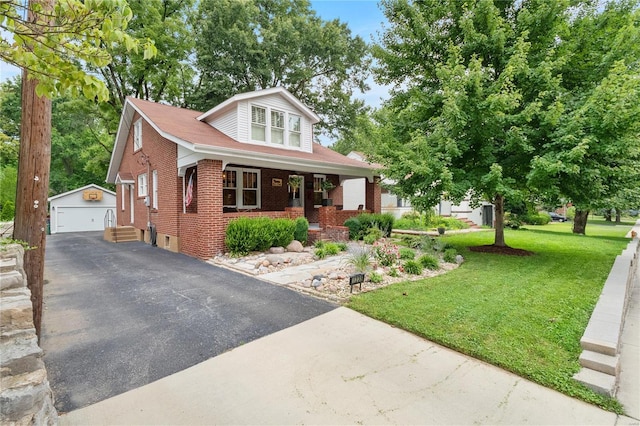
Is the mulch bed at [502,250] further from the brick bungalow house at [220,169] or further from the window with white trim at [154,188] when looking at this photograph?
the window with white trim at [154,188]

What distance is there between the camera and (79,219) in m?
21.7

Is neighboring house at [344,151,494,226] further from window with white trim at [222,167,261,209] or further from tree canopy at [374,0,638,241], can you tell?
tree canopy at [374,0,638,241]

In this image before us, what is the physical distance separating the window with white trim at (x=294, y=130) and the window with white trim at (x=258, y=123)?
1238 mm

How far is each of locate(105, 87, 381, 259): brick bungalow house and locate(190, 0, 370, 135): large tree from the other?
8.02 metres

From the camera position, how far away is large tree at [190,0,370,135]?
19969 millimetres

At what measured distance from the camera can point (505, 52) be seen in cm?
882

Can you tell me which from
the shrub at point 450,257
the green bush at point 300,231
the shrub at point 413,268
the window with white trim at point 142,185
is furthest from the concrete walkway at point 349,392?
the window with white trim at point 142,185

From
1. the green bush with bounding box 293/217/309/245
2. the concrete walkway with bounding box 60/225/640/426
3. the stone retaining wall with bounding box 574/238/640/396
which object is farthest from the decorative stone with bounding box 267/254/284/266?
the stone retaining wall with bounding box 574/238/640/396

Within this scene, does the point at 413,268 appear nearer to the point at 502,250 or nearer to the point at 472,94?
the point at 472,94

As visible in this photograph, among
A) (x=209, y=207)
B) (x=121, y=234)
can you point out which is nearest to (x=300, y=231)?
(x=209, y=207)

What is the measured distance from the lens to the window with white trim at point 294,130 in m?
13.0

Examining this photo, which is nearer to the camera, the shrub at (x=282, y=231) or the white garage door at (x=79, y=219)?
the shrub at (x=282, y=231)

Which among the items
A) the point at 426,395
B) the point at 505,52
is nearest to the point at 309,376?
the point at 426,395

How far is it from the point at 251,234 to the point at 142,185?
812cm
